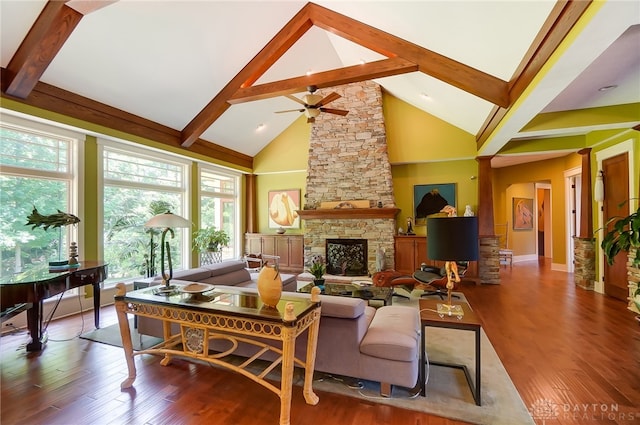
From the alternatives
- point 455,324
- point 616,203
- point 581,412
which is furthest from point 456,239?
point 616,203

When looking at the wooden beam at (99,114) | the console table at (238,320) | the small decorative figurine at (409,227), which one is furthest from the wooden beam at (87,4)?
the small decorative figurine at (409,227)

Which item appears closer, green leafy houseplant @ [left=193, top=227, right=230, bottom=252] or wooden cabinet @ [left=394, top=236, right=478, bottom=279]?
wooden cabinet @ [left=394, top=236, right=478, bottom=279]

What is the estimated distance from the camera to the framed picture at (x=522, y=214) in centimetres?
903

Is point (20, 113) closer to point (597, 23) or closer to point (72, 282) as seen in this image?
point (72, 282)

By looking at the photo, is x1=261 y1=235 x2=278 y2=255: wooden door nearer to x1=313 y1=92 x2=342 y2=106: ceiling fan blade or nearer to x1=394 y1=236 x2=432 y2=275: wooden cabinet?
x1=394 y1=236 x2=432 y2=275: wooden cabinet

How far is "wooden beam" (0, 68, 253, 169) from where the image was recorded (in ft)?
12.7

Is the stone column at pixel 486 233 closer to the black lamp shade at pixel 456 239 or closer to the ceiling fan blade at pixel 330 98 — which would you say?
the ceiling fan blade at pixel 330 98

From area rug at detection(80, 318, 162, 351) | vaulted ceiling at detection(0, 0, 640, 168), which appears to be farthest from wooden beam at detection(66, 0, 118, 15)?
area rug at detection(80, 318, 162, 351)

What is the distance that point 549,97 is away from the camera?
3.03 metres

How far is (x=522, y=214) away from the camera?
30.0ft

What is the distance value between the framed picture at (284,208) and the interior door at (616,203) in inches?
259

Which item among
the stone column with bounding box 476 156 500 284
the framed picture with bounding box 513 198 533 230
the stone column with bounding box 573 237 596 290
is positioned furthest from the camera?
the framed picture with bounding box 513 198 533 230

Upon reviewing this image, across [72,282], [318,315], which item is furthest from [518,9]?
[72,282]

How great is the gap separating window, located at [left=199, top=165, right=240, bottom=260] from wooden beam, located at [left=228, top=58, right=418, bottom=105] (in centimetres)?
272
